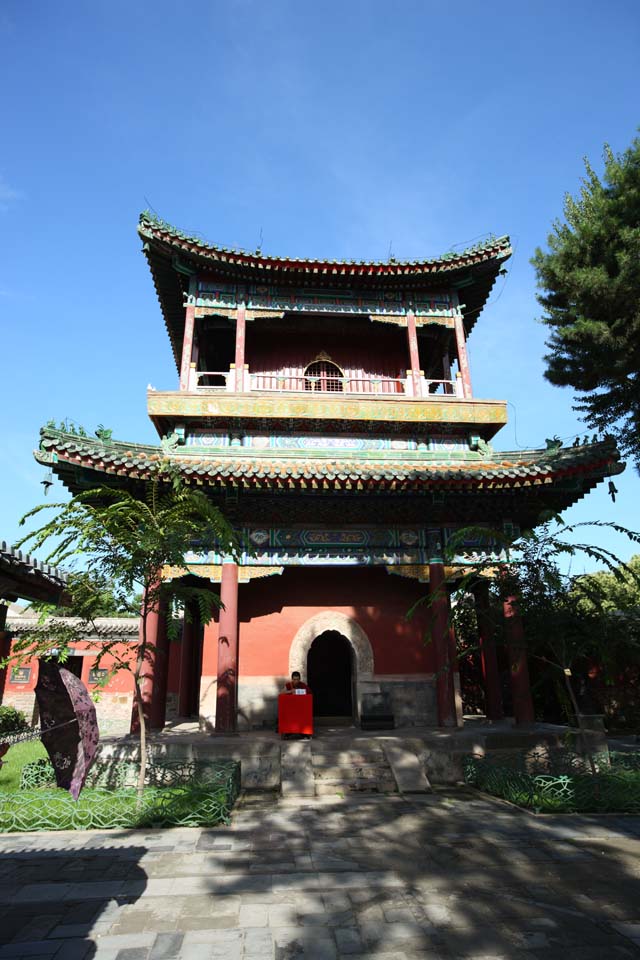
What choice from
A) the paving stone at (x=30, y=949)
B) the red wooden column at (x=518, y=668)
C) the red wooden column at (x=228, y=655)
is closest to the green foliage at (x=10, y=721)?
the red wooden column at (x=228, y=655)

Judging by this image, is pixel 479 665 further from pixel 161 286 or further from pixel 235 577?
pixel 161 286

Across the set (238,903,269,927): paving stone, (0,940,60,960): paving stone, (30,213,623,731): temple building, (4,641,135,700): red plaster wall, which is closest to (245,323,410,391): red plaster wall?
(30,213,623,731): temple building

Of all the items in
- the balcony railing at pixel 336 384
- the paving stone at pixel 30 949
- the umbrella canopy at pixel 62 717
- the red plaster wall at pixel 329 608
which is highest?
the balcony railing at pixel 336 384

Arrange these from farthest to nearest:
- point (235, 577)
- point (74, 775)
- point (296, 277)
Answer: point (296, 277) → point (235, 577) → point (74, 775)

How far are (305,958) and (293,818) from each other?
3618 mm

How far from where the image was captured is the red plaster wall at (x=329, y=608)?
Result: 1152cm

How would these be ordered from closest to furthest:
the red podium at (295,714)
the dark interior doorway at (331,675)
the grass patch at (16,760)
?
the grass patch at (16,760), the red podium at (295,714), the dark interior doorway at (331,675)

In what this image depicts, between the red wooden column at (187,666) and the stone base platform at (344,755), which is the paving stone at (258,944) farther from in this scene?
the red wooden column at (187,666)

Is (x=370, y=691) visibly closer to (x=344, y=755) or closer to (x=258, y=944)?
(x=344, y=755)

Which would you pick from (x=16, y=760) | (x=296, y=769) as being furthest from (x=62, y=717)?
(x=16, y=760)

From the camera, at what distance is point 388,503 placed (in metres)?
11.1

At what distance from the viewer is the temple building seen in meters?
10.4

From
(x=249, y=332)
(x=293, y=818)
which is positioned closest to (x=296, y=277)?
(x=249, y=332)

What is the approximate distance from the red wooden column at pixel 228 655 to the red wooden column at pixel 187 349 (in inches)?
193
